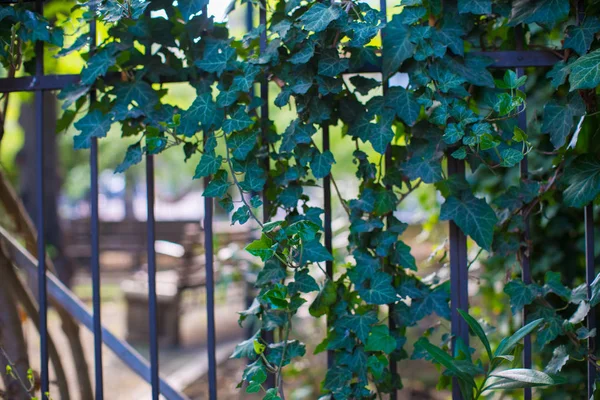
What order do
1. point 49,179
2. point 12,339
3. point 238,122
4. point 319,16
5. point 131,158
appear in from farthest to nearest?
point 49,179, point 12,339, point 131,158, point 238,122, point 319,16

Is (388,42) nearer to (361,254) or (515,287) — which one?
(361,254)

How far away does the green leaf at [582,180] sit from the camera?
156 centimetres

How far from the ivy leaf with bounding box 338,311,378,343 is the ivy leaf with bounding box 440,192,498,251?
375mm

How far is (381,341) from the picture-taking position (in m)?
1.56

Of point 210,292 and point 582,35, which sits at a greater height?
point 582,35

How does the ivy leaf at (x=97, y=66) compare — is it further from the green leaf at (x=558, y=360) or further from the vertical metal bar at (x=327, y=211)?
the green leaf at (x=558, y=360)

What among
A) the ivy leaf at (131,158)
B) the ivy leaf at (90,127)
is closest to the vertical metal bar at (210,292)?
the ivy leaf at (131,158)

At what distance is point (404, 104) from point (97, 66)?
0.98 metres

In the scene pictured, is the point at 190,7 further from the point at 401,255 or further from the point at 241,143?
the point at 401,255

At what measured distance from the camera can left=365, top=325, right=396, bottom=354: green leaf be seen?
1548 millimetres

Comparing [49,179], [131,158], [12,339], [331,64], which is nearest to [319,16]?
[331,64]

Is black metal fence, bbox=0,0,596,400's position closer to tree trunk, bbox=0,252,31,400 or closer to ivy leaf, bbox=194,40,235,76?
ivy leaf, bbox=194,40,235,76

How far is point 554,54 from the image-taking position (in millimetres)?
1630

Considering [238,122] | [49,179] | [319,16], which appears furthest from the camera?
[49,179]
